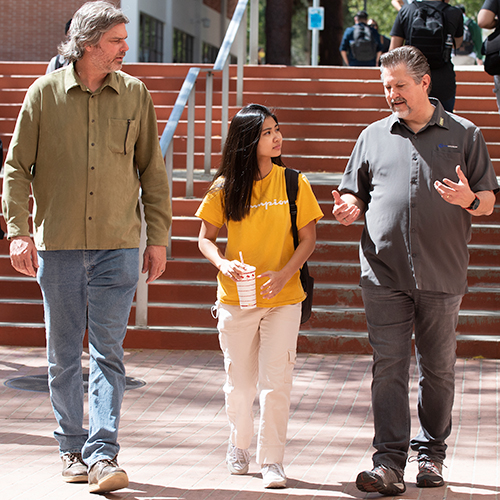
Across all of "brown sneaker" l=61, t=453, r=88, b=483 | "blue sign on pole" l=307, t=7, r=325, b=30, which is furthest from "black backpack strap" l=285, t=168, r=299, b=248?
"blue sign on pole" l=307, t=7, r=325, b=30

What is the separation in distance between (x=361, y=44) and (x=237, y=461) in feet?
40.0

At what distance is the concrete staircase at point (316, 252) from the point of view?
22.5 feet

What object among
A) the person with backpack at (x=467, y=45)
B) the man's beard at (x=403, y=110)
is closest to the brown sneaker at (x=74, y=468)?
the man's beard at (x=403, y=110)

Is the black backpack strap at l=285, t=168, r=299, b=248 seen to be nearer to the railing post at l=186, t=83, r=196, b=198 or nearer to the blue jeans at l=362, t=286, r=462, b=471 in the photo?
the blue jeans at l=362, t=286, r=462, b=471

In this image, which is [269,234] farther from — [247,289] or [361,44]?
[361,44]

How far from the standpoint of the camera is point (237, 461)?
4.00m

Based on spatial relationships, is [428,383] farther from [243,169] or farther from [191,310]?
[191,310]

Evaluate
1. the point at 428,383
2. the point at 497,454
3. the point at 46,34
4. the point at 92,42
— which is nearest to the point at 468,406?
the point at 497,454

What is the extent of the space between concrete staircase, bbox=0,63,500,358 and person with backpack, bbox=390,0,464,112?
1.40m

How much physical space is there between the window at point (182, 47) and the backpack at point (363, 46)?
1038 centimetres

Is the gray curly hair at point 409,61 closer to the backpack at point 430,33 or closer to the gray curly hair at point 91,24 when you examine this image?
the gray curly hair at point 91,24

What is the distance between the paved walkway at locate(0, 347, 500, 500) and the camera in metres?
3.80

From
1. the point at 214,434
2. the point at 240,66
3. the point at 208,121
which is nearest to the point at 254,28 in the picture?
the point at 240,66

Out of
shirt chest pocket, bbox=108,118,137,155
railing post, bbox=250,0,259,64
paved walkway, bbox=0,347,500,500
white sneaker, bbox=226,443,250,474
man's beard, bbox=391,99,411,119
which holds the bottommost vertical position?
paved walkway, bbox=0,347,500,500
